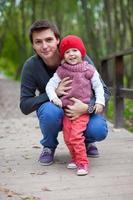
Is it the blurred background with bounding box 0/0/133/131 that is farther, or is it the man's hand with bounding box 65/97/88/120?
the blurred background with bounding box 0/0/133/131

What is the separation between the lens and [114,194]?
3.53 meters

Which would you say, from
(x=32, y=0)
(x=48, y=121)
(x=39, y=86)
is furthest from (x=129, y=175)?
(x=32, y=0)

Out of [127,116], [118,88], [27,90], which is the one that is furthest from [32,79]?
[127,116]

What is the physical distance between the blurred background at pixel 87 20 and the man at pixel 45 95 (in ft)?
43.1

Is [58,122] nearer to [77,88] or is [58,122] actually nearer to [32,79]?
[77,88]

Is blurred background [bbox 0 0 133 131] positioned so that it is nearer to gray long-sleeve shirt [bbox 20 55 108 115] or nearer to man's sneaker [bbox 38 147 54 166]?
gray long-sleeve shirt [bbox 20 55 108 115]

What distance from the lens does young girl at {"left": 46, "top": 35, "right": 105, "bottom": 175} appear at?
13.6 ft

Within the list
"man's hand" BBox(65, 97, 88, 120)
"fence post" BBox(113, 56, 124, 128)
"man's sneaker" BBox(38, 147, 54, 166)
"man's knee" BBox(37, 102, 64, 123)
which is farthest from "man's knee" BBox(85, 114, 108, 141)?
"fence post" BBox(113, 56, 124, 128)

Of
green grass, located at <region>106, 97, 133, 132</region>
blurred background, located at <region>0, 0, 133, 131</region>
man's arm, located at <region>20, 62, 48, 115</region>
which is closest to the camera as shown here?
man's arm, located at <region>20, 62, 48, 115</region>

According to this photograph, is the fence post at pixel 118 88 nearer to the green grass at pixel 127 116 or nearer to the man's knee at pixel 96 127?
the green grass at pixel 127 116

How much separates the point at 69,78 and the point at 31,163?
907 mm

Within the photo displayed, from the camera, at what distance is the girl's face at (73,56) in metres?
4.16

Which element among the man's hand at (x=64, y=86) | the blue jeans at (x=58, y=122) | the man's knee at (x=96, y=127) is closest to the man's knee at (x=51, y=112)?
the blue jeans at (x=58, y=122)

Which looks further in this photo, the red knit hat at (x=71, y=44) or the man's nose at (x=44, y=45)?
the man's nose at (x=44, y=45)
